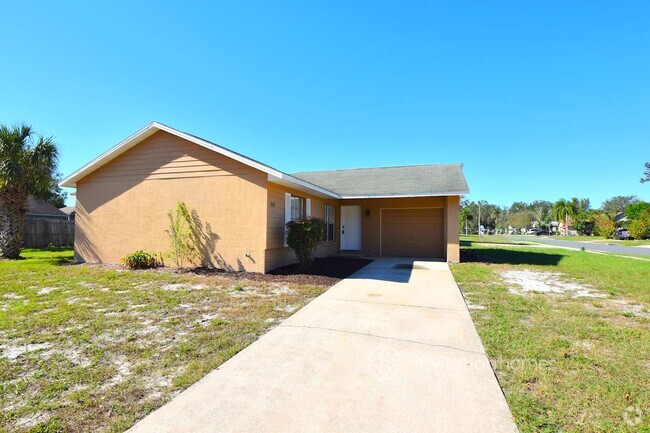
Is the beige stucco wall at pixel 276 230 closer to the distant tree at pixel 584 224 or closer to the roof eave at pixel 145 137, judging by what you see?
the roof eave at pixel 145 137

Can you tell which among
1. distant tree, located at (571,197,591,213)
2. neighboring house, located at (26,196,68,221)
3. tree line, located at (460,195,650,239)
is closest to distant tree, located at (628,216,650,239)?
tree line, located at (460,195,650,239)

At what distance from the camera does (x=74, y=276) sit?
27.5 feet

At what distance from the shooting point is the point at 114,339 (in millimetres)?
4066

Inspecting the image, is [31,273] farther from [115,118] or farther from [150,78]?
[150,78]

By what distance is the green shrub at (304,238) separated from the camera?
911 centimetres

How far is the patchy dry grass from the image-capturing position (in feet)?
8.44

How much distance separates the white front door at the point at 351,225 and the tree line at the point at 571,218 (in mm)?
39481

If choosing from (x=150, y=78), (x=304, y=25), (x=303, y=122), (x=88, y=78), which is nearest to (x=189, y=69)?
(x=150, y=78)

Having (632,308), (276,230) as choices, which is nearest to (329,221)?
(276,230)

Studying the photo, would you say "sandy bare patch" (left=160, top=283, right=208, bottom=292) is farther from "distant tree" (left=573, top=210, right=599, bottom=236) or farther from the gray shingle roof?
"distant tree" (left=573, top=210, right=599, bottom=236)

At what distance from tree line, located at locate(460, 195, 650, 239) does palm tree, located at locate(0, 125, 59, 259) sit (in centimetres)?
4975

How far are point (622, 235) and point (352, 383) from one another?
52.8 metres

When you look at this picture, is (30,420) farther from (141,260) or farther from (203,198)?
(141,260)

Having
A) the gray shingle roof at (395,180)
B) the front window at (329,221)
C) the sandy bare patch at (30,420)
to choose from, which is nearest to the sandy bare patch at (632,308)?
the gray shingle roof at (395,180)
